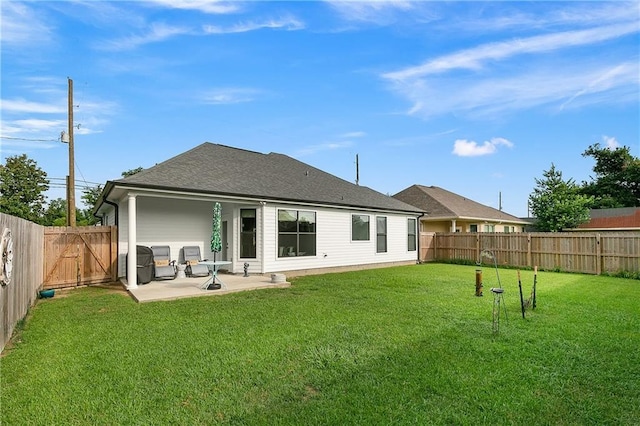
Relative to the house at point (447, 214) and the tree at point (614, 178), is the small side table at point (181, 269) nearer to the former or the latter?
the house at point (447, 214)

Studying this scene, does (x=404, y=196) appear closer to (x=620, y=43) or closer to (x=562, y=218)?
(x=562, y=218)

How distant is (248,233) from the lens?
1112 cm

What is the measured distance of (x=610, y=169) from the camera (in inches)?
1296

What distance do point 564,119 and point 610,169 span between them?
24.2 meters

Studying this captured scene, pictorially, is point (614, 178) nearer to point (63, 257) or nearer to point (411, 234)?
point (411, 234)

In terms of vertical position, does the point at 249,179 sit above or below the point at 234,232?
above

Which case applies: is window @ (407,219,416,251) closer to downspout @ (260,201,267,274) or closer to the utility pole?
downspout @ (260,201,267,274)

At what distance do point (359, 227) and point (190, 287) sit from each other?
7.53 metres

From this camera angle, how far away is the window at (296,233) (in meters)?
11.5

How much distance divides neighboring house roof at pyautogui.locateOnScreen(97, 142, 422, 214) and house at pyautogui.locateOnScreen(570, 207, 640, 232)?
58.3 ft

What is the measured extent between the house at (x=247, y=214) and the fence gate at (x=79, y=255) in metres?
0.35

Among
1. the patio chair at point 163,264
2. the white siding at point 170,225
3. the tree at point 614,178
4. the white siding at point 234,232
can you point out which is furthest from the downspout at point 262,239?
the tree at point 614,178

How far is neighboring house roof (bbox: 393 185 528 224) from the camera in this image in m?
21.1

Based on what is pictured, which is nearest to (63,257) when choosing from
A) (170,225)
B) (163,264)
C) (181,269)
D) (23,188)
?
(163,264)
